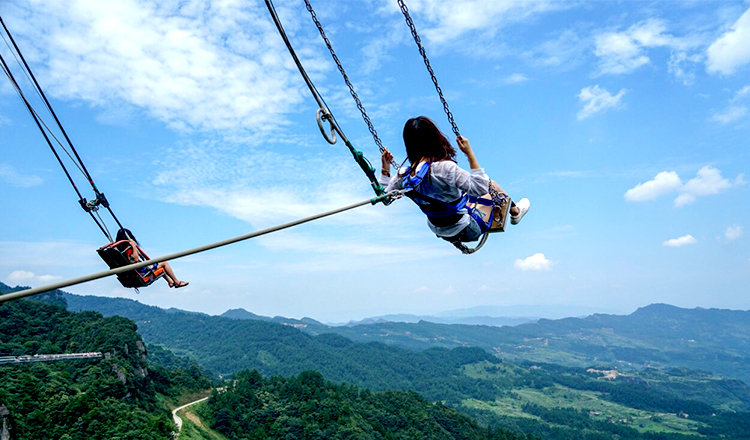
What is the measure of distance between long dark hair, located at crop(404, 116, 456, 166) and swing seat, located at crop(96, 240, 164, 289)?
493cm

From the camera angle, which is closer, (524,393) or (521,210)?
(521,210)

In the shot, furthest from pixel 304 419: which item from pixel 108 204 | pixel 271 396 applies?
pixel 108 204

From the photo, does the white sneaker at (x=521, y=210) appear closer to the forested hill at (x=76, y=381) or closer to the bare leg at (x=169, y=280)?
the bare leg at (x=169, y=280)

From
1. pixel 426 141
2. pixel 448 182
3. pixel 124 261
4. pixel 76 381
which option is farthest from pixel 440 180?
pixel 76 381

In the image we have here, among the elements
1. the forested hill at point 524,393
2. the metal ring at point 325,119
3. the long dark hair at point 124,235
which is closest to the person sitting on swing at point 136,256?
the long dark hair at point 124,235

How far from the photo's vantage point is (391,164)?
543 centimetres

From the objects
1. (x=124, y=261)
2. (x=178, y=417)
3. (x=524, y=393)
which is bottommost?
(x=524, y=393)

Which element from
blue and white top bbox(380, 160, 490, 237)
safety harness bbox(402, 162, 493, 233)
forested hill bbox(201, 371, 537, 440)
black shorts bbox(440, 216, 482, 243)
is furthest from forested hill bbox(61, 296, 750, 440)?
blue and white top bbox(380, 160, 490, 237)

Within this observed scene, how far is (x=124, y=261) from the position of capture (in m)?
7.24

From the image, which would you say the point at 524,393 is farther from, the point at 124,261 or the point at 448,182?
the point at 448,182

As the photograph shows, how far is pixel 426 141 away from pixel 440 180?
390 mm

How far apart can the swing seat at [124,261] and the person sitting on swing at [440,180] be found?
4488 mm

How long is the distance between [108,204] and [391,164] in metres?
5.10

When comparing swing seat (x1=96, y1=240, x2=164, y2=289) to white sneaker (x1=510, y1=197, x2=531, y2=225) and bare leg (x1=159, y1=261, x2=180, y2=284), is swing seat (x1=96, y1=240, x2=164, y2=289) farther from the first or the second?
white sneaker (x1=510, y1=197, x2=531, y2=225)
